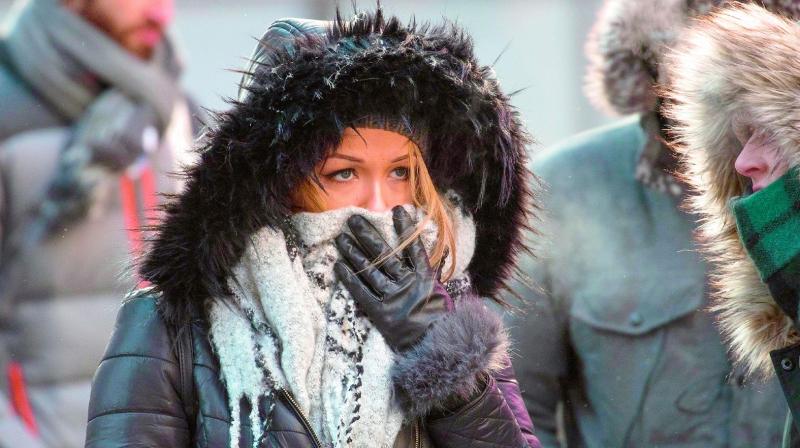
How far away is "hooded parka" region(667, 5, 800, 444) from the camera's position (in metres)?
2.62

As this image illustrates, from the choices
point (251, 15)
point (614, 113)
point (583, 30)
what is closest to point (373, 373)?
point (614, 113)

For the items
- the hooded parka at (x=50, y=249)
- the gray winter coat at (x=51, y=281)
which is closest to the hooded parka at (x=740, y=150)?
the hooded parka at (x=50, y=249)

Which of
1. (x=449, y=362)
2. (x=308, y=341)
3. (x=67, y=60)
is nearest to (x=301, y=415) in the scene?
(x=308, y=341)

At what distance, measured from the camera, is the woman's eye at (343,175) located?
9.16 ft

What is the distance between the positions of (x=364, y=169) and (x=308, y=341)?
0.39m

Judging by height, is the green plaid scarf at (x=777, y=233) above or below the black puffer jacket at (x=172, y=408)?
above

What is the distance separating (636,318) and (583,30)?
17.8ft

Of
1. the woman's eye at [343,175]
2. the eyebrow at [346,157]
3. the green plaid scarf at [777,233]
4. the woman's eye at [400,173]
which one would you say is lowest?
the green plaid scarf at [777,233]

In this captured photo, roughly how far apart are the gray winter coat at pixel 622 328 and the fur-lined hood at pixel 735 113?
0.50 meters

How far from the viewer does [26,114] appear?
4.36 metres

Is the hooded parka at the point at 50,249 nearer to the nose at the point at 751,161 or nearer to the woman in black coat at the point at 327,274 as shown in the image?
the woman in black coat at the point at 327,274

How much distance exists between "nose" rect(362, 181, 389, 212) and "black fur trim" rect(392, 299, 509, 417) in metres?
0.28

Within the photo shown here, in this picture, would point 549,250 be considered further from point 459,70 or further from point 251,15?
point 251,15

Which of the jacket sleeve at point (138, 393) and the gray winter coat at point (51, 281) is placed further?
the gray winter coat at point (51, 281)
